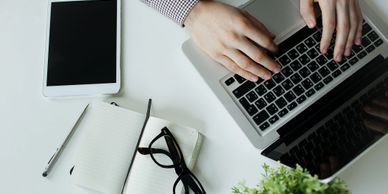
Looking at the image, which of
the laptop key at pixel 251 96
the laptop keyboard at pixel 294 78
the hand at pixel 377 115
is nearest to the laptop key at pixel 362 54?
the laptop keyboard at pixel 294 78

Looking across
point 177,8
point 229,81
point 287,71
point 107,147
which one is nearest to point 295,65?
point 287,71

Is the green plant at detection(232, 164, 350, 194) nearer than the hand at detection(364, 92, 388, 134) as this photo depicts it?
Yes

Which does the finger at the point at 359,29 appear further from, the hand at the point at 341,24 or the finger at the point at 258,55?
the finger at the point at 258,55

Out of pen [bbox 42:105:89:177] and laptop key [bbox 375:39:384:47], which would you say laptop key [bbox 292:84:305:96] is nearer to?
laptop key [bbox 375:39:384:47]

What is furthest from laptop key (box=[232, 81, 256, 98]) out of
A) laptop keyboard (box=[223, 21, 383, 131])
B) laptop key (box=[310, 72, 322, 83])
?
laptop key (box=[310, 72, 322, 83])

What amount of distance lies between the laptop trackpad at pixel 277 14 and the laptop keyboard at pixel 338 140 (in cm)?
19

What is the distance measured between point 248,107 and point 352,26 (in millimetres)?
235

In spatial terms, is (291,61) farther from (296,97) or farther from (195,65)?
(195,65)

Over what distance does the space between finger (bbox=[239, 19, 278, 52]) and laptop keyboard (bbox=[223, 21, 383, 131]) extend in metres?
0.03

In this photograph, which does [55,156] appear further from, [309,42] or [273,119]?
[309,42]

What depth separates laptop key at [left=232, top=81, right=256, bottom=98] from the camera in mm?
761

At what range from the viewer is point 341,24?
764mm

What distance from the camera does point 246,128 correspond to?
74 cm

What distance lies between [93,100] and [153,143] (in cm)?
15
